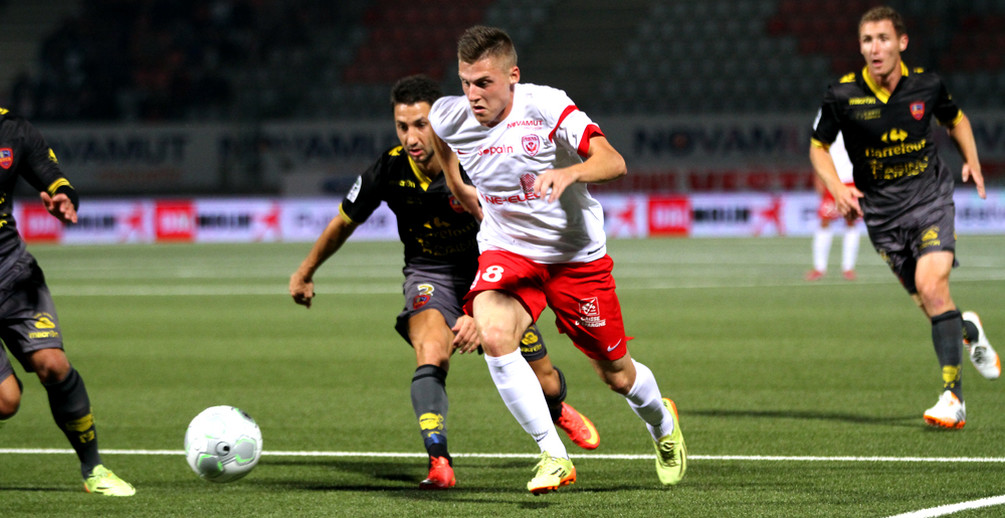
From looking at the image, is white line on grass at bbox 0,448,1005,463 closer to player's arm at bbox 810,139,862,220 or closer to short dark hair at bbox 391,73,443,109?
player's arm at bbox 810,139,862,220

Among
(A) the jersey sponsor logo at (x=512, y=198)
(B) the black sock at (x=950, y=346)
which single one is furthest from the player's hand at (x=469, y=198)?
(B) the black sock at (x=950, y=346)

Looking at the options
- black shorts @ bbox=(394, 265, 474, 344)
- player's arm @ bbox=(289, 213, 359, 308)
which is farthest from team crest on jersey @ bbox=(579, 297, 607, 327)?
player's arm @ bbox=(289, 213, 359, 308)

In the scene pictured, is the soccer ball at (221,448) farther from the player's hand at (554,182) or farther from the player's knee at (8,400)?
the player's hand at (554,182)

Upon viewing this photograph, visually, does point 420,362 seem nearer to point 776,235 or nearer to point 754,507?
point 754,507

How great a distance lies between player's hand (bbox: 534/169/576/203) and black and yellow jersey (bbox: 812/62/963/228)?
3.04 m

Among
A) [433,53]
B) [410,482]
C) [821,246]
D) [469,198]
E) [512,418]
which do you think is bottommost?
[512,418]

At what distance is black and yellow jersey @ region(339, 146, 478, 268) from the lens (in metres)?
6.09

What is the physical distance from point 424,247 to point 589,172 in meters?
1.80

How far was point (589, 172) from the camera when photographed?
15.2ft

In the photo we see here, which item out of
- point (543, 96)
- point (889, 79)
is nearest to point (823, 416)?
point (889, 79)

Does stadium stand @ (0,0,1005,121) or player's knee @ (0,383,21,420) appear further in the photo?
stadium stand @ (0,0,1005,121)

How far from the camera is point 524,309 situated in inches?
203

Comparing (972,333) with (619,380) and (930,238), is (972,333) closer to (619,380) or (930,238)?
(930,238)

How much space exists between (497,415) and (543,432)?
2582 millimetres
